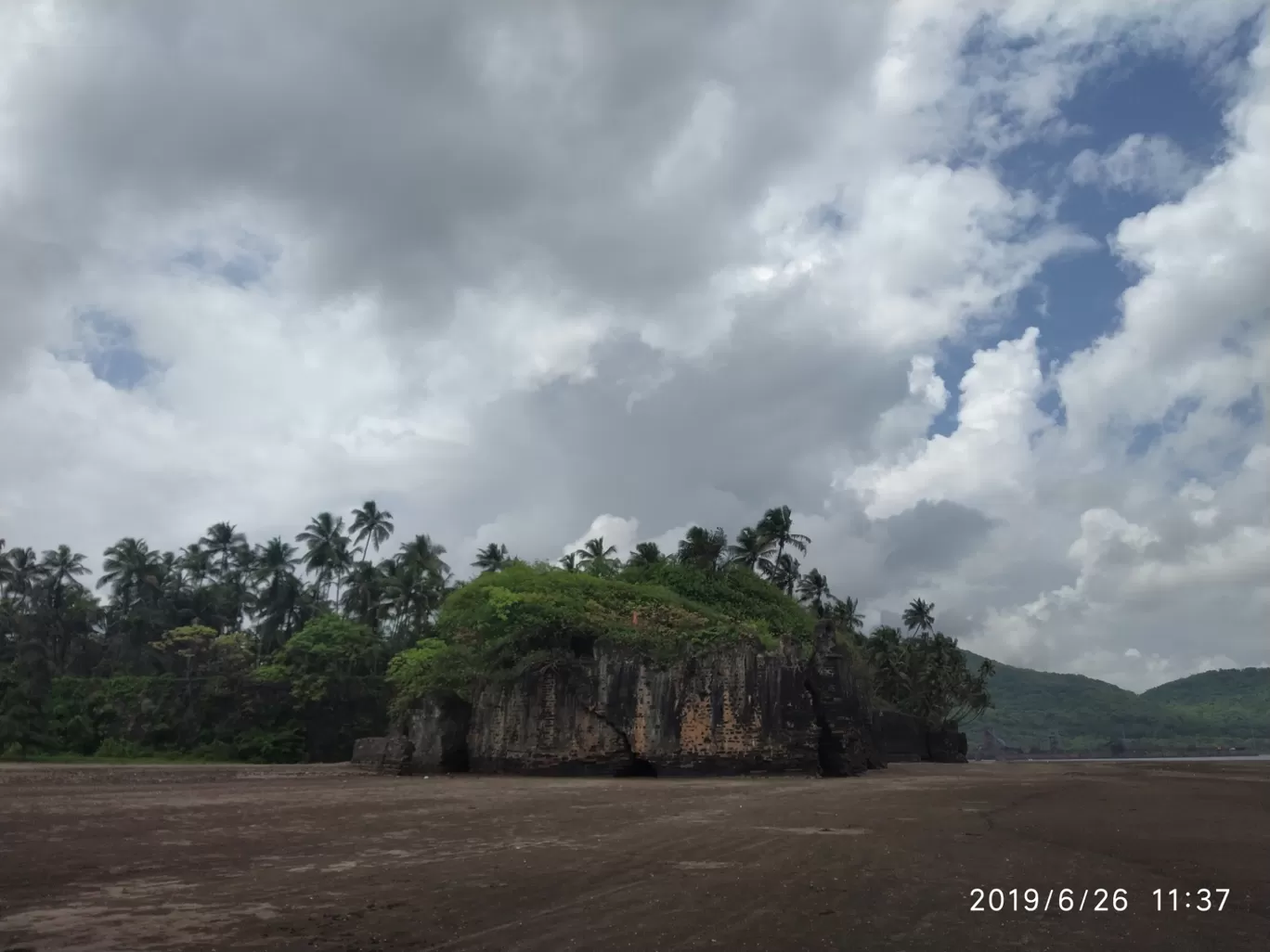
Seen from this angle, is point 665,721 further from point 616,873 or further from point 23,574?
point 23,574

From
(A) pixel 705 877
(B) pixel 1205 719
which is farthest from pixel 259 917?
(B) pixel 1205 719

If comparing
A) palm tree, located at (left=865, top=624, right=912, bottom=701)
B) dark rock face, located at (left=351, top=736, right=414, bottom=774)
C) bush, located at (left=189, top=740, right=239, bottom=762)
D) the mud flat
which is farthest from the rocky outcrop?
palm tree, located at (left=865, top=624, right=912, bottom=701)

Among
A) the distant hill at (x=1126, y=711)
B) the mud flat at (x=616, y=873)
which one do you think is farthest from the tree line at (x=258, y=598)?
the distant hill at (x=1126, y=711)

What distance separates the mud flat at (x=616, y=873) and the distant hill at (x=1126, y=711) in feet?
391

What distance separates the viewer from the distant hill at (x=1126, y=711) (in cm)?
12006

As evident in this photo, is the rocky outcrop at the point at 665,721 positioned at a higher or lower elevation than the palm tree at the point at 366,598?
lower

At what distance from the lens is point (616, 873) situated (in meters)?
8.57

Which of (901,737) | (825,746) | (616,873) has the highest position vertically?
(616,873)

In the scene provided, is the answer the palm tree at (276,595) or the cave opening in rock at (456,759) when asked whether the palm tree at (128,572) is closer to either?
the palm tree at (276,595)

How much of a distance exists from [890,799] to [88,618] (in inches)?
2668

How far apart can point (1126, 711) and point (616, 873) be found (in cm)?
15319

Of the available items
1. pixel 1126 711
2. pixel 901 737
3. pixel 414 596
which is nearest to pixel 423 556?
pixel 414 596

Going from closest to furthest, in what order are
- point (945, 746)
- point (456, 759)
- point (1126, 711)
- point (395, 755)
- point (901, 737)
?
point (395, 755), point (456, 759), point (901, 737), point (945, 746), point (1126, 711)

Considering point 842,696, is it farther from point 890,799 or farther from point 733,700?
point 890,799
